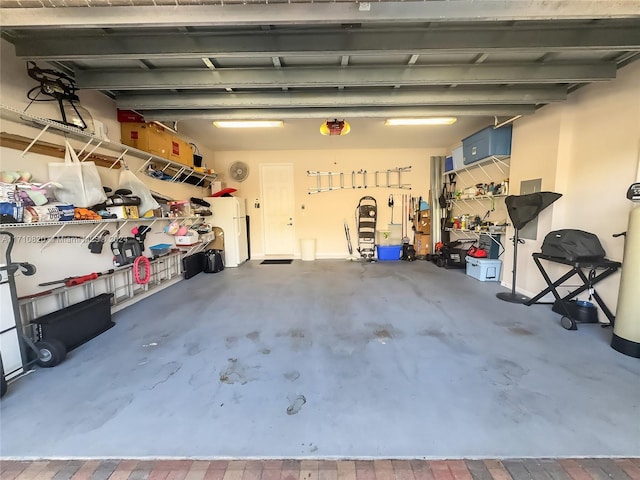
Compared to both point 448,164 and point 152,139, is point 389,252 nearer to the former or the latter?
point 448,164

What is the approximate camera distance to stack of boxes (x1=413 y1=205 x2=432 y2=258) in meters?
6.83

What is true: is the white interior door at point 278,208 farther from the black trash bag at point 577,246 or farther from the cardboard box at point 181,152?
the black trash bag at point 577,246

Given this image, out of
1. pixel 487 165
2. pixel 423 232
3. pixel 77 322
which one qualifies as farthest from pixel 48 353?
pixel 423 232

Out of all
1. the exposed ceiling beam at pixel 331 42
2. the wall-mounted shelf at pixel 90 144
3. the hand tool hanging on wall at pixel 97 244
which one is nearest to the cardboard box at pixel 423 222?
the exposed ceiling beam at pixel 331 42

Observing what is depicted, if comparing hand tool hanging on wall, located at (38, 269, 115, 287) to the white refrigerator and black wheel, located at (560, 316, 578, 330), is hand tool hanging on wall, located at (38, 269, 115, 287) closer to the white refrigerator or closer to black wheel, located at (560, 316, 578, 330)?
the white refrigerator

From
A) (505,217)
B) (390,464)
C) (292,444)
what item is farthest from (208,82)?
(505,217)

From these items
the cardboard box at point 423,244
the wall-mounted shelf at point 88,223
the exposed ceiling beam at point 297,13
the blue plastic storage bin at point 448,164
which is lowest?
the cardboard box at point 423,244

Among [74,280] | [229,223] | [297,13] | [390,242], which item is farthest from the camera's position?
[390,242]

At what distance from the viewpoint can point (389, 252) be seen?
6734mm

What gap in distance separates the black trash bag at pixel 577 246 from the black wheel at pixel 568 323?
641 millimetres

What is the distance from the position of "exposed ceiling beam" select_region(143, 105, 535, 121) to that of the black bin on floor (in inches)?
101

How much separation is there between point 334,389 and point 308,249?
499 cm

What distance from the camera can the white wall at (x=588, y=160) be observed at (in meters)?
2.77

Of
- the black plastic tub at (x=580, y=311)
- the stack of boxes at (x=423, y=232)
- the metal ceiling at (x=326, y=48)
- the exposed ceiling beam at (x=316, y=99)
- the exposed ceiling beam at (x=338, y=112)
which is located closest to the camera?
the metal ceiling at (x=326, y=48)
